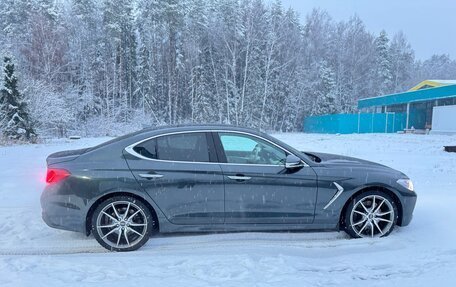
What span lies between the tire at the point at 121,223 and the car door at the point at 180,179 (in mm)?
231

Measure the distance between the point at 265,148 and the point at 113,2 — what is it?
45.1 metres

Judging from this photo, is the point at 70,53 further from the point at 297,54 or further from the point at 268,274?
the point at 268,274

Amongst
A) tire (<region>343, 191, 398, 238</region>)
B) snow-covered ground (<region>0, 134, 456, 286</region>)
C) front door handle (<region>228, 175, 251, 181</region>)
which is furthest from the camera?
tire (<region>343, 191, 398, 238</region>)

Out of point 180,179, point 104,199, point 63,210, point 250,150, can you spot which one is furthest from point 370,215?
point 63,210

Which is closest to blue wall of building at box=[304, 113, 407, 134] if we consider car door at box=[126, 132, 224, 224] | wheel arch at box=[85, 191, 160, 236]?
car door at box=[126, 132, 224, 224]

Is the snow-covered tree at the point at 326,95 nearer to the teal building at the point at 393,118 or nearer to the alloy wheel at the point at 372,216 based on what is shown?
the teal building at the point at 393,118

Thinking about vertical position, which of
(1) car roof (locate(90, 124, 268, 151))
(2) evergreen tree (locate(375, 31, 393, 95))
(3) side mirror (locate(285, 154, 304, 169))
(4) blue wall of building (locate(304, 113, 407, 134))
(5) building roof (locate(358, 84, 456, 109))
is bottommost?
(3) side mirror (locate(285, 154, 304, 169))

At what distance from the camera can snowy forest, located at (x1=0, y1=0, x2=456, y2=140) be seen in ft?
134

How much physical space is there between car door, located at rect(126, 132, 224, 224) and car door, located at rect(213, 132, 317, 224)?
14 centimetres

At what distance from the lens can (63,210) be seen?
177 inches

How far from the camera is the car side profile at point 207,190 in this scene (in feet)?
14.8

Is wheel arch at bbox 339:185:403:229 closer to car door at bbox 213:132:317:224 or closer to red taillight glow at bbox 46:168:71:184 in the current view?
car door at bbox 213:132:317:224

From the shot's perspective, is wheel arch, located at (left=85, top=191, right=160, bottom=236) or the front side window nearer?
wheel arch, located at (left=85, top=191, right=160, bottom=236)

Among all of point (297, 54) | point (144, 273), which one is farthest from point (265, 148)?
point (297, 54)
